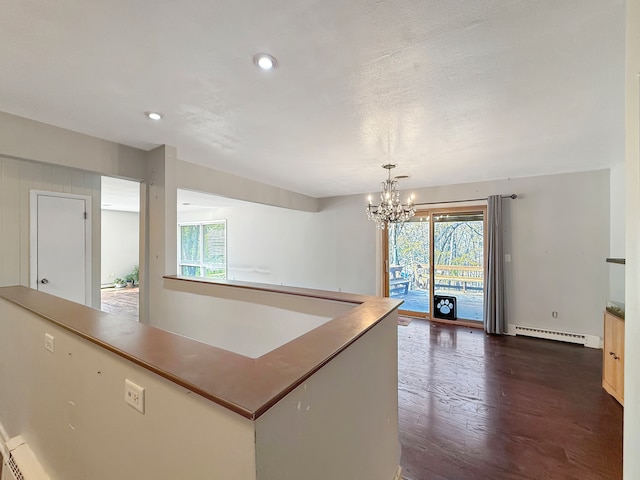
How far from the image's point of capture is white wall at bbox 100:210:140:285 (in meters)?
7.99

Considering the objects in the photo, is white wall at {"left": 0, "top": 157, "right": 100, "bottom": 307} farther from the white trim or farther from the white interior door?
the white trim

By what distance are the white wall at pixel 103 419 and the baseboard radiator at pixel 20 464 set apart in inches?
1.9

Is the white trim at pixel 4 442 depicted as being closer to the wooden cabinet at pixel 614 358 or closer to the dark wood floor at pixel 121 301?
the dark wood floor at pixel 121 301

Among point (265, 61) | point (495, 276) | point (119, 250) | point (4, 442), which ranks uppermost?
point (265, 61)

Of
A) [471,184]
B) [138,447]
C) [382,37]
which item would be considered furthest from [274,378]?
[471,184]

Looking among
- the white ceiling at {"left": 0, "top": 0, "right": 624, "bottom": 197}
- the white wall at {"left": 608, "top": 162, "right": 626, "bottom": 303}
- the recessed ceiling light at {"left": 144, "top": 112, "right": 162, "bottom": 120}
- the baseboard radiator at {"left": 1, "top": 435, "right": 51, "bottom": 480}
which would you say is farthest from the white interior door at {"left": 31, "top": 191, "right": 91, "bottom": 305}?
the white wall at {"left": 608, "top": 162, "right": 626, "bottom": 303}

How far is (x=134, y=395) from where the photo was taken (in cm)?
94

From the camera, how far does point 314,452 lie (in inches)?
35.4

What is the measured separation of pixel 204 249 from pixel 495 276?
298 inches

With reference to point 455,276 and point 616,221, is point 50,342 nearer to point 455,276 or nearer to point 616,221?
point 455,276

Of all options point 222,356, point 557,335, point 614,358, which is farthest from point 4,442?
point 557,335

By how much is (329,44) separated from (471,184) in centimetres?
429

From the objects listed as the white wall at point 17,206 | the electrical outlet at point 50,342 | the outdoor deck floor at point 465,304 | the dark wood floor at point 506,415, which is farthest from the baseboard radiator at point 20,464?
the outdoor deck floor at point 465,304

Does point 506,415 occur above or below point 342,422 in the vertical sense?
below
